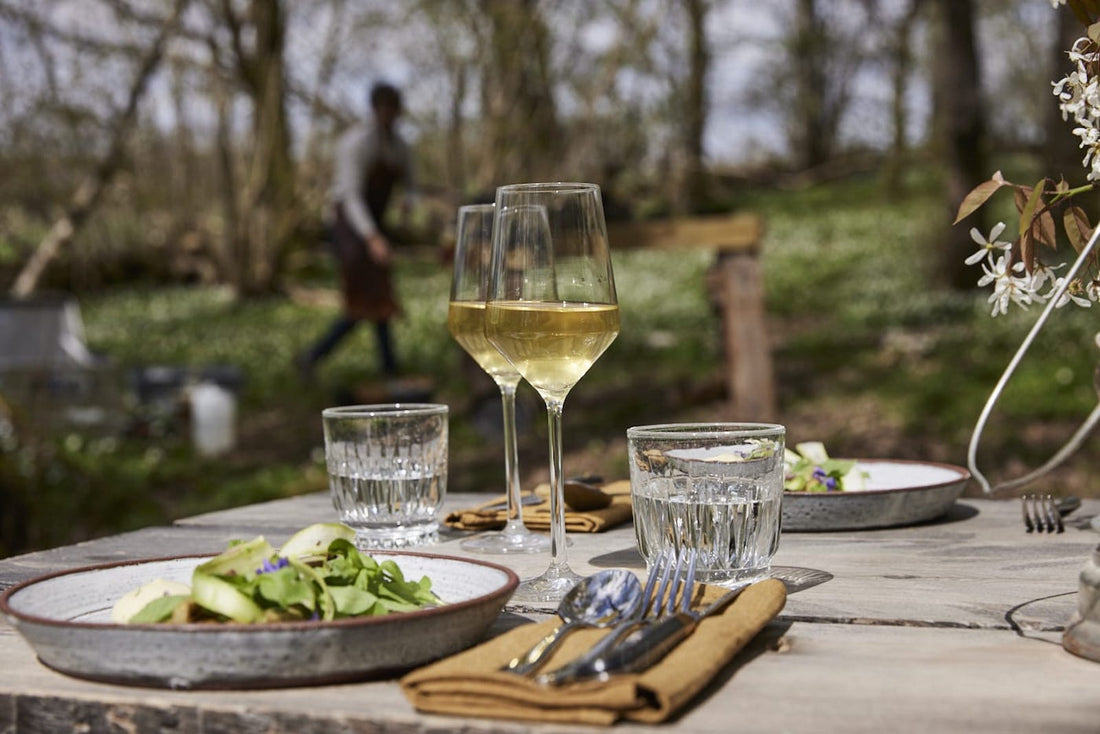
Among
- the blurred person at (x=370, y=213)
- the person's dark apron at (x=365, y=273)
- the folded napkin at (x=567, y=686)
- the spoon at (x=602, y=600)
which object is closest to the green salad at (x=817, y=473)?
the spoon at (x=602, y=600)

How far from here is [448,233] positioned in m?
7.15

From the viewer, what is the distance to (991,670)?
1124 millimetres

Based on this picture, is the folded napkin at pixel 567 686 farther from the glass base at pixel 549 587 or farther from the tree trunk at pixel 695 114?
the tree trunk at pixel 695 114

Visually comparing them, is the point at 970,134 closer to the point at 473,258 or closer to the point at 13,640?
the point at 473,258

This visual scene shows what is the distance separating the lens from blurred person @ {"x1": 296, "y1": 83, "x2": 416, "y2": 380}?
9.04m

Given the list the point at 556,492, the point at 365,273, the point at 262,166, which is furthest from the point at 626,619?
the point at 262,166

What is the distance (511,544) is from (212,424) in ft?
23.7

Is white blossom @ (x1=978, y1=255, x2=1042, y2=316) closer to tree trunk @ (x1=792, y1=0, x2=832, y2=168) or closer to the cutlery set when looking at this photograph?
the cutlery set

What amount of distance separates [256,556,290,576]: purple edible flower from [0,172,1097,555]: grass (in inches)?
168

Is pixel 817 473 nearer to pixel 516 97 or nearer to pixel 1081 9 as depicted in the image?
pixel 1081 9

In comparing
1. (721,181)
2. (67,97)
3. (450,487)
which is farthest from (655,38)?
(721,181)

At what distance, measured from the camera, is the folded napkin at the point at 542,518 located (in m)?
2.06

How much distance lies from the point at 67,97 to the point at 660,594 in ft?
30.7

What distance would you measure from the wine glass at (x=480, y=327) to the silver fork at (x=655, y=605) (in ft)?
1.48
